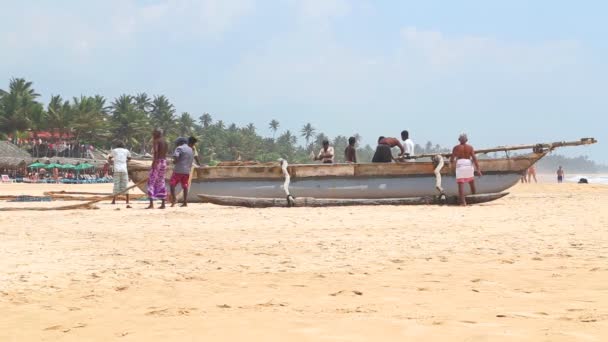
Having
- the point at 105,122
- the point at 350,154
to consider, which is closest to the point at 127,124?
the point at 105,122

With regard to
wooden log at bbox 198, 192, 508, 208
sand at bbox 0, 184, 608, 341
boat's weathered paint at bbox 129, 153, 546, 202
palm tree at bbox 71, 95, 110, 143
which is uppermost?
palm tree at bbox 71, 95, 110, 143

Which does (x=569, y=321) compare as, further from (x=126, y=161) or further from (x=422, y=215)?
(x=126, y=161)

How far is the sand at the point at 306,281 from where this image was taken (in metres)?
2.88

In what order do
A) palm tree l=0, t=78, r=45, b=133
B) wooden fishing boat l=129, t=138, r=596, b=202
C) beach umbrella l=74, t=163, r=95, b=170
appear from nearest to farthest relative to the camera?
wooden fishing boat l=129, t=138, r=596, b=202, beach umbrella l=74, t=163, r=95, b=170, palm tree l=0, t=78, r=45, b=133

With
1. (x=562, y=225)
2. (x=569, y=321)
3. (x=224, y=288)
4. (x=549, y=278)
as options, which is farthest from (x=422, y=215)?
(x=569, y=321)

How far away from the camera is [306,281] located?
166 inches

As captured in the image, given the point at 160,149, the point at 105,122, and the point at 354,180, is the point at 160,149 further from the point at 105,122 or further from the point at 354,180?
the point at 105,122

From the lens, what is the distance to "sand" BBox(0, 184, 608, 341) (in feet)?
9.46

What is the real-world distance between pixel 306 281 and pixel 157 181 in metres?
7.25

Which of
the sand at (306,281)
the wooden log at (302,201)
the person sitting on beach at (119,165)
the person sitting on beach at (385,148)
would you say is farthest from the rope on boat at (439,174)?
the person sitting on beach at (119,165)

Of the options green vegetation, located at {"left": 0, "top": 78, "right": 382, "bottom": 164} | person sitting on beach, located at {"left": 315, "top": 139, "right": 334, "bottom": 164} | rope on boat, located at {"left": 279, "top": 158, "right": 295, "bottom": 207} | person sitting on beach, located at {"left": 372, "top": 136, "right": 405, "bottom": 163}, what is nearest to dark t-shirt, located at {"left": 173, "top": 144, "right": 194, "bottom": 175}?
rope on boat, located at {"left": 279, "top": 158, "right": 295, "bottom": 207}

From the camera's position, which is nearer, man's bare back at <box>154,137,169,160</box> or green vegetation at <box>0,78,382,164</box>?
man's bare back at <box>154,137,169,160</box>

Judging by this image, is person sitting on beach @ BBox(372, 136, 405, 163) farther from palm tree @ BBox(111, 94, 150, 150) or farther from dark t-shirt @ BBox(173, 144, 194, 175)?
palm tree @ BBox(111, 94, 150, 150)

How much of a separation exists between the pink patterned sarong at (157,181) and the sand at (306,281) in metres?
2.69
